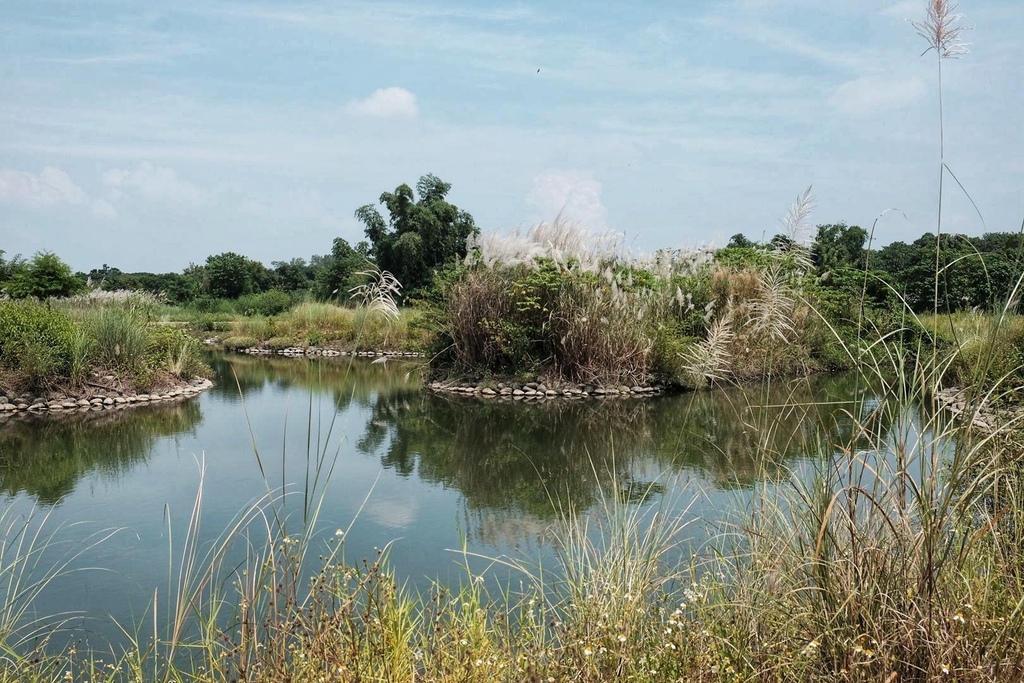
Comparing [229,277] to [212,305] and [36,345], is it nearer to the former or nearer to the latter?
[212,305]

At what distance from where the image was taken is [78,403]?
11.1 metres

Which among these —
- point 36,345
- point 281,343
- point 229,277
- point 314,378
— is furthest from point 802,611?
point 229,277

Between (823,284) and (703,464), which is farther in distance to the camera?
(823,284)

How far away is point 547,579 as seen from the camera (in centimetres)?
413

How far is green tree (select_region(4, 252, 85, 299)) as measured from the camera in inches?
649

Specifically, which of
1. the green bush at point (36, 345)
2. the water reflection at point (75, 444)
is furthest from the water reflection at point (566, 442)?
the green bush at point (36, 345)

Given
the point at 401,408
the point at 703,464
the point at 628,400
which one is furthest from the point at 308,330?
the point at 703,464

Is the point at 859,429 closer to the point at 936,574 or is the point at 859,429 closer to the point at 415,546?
the point at 936,574

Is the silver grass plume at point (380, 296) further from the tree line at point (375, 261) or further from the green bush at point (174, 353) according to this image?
the tree line at point (375, 261)

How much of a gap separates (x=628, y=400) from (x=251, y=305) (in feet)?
70.6

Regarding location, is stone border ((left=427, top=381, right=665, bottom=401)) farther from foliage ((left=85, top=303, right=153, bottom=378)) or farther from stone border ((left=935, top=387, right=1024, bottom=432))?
stone border ((left=935, top=387, right=1024, bottom=432))

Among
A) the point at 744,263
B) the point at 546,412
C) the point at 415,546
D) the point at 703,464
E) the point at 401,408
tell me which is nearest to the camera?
the point at 415,546

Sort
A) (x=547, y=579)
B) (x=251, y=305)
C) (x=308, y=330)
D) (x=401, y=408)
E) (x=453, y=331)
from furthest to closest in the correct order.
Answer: (x=251, y=305)
(x=308, y=330)
(x=453, y=331)
(x=401, y=408)
(x=547, y=579)

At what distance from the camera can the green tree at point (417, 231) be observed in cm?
2980
